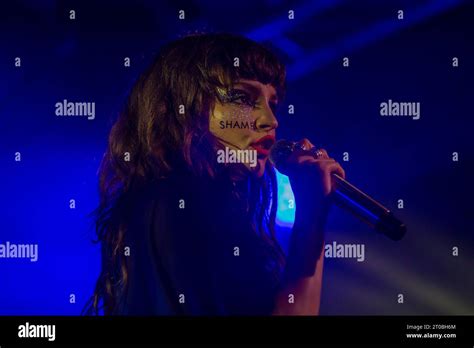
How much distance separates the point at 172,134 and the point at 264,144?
1.12ft

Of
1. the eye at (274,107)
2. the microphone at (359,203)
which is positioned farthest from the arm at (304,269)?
the eye at (274,107)

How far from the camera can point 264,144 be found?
9.39 feet

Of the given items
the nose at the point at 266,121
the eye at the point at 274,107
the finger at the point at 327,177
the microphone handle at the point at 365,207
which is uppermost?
the eye at the point at 274,107

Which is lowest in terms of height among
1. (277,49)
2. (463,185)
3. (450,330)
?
(450,330)

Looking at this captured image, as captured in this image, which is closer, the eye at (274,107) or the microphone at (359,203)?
the microphone at (359,203)

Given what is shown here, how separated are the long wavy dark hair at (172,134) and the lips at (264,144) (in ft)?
0.20

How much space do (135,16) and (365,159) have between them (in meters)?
1.01

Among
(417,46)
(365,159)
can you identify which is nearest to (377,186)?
(365,159)

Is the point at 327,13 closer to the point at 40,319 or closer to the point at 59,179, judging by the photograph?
the point at 59,179

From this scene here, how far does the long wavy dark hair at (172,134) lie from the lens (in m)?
2.83

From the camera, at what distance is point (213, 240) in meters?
2.84

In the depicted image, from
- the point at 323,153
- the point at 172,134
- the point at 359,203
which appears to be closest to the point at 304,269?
the point at 359,203
